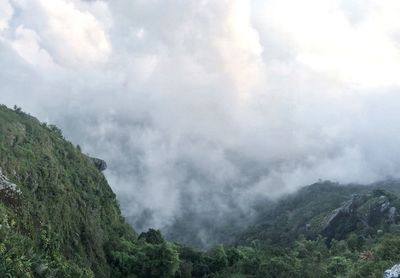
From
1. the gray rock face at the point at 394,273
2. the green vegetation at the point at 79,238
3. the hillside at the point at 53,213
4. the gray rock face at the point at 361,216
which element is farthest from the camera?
the gray rock face at the point at 361,216

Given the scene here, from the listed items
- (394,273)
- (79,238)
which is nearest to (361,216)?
(79,238)

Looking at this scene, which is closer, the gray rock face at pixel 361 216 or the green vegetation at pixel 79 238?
the green vegetation at pixel 79 238

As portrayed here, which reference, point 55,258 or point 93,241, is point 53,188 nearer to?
point 93,241

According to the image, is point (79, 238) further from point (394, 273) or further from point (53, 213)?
point (394, 273)

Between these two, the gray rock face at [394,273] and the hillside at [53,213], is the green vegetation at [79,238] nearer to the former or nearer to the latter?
the hillside at [53,213]

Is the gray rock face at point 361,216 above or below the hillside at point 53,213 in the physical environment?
above

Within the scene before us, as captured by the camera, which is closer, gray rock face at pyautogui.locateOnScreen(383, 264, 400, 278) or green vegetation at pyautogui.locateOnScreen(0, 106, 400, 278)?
gray rock face at pyautogui.locateOnScreen(383, 264, 400, 278)

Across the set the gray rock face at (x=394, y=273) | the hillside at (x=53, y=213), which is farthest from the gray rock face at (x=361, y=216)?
the gray rock face at (x=394, y=273)

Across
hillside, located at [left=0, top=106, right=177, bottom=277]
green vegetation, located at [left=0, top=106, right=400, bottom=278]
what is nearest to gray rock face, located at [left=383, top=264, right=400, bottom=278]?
green vegetation, located at [left=0, top=106, right=400, bottom=278]

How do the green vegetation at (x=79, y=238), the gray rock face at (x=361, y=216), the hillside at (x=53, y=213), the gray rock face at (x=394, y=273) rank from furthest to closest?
the gray rock face at (x=361, y=216), the hillside at (x=53, y=213), the green vegetation at (x=79, y=238), the gray rock face at (x=394, y=273)

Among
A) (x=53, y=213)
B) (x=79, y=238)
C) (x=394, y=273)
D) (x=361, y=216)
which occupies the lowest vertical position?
(x=394, y=273)

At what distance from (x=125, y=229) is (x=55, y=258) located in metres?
49.2

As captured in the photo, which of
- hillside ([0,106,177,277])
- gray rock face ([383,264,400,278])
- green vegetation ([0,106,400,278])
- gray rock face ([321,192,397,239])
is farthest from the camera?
gray rock face ([321,192,397,239])

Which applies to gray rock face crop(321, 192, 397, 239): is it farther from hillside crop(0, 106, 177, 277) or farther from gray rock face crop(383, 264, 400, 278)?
gray rock face crop(383, 264, 400, 278)
